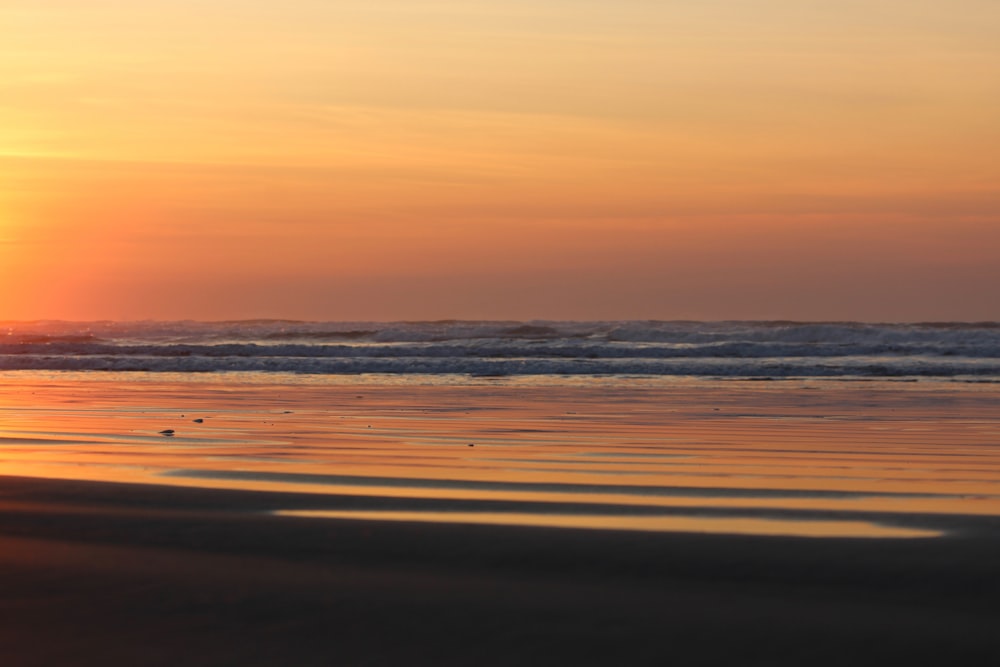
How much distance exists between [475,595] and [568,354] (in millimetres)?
27213

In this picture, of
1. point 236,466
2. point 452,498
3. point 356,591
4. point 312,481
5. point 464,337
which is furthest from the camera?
point 464,337

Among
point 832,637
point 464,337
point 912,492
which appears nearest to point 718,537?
point 832,637

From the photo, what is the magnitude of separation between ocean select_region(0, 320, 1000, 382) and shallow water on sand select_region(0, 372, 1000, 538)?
7148 millimetres

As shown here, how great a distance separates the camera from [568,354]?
103 feet

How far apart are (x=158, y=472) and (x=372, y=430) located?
365cm

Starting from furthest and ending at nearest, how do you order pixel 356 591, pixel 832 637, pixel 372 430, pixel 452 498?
1. pixel 372 430
2. pixel 452 498
3. pixel 356 591
4. pixel 832 637

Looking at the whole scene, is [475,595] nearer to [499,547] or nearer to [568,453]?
[499,547]

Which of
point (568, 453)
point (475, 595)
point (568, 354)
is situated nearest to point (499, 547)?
point (475, 595)

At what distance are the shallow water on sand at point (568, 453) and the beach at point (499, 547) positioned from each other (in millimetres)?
43

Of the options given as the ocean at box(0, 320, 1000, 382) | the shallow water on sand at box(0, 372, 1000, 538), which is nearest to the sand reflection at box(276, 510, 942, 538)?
the shallow water on sand at box(0, 372, 1000, 538)

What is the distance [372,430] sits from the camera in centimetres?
1137

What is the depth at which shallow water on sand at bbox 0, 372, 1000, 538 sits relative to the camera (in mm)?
6188

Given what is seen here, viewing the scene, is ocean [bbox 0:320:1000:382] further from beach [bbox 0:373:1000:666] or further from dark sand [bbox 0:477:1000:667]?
dark sand [bbox 0:477:1000:667]

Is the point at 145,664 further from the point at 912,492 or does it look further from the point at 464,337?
the point at 464,337
